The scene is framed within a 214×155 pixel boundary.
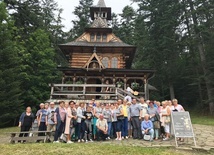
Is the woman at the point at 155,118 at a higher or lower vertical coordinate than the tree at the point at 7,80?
lower

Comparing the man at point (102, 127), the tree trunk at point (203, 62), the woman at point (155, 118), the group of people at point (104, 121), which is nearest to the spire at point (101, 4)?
the tree trunk at point (203, 62)

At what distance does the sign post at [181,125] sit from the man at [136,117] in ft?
5.13

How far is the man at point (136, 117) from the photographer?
8.69m

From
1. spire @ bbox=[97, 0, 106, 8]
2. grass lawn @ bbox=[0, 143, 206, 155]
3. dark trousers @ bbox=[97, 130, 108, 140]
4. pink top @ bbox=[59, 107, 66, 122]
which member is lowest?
grass lawn @ bbox=[0, 143, 206, 155]

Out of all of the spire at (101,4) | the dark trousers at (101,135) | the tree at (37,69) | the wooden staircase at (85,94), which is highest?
the spire at (101,4)

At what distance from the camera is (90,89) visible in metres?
21.2

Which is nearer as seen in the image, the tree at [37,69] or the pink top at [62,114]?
the pink top at [62,114]

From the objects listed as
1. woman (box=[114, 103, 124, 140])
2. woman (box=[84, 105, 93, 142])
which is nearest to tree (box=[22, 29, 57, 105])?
woman (box=[84, 105, 93, 142])

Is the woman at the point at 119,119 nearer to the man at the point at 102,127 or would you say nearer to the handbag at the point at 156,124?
the man at the point at 102,127

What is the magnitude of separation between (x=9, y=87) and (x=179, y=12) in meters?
22.0

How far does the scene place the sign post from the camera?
7422mm

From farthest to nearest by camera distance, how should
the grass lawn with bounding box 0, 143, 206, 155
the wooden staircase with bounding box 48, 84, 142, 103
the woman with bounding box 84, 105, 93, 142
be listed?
the wooden staircase with bounding box 48, 84, 142, 103
the woman with bounding box 84, 105, 93, 142
the grass lawn with bounding box 0, 143, 206, 155

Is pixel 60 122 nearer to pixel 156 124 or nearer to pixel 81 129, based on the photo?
pixel 81 129

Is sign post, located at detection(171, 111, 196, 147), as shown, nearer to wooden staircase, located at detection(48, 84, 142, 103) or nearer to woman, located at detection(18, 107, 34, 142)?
woman, located at detection(18, 107, 34, 142)
